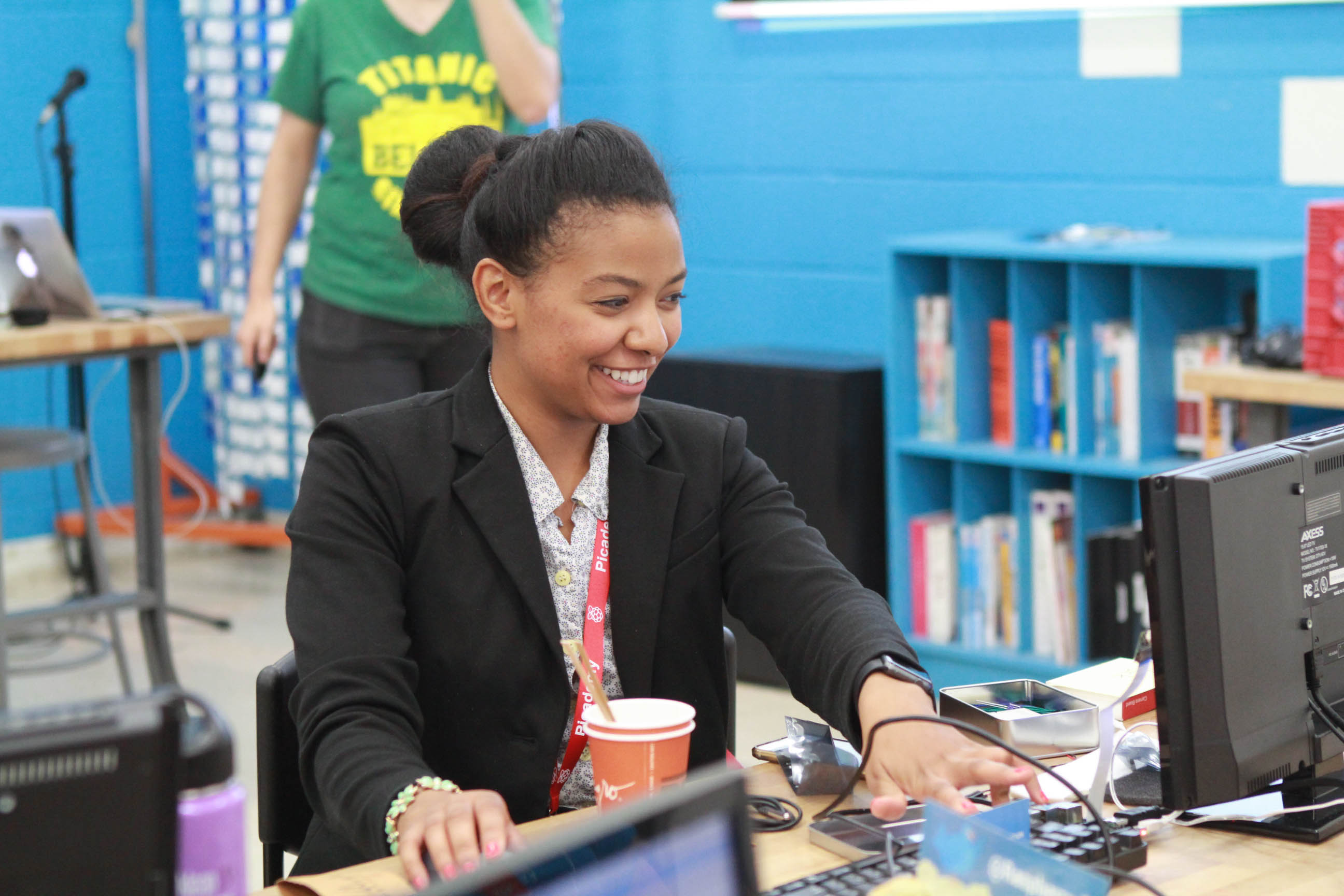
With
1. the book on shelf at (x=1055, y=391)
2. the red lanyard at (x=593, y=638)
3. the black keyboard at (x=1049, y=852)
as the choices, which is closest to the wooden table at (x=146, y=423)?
the book on shelf at (x=1055, y=391)

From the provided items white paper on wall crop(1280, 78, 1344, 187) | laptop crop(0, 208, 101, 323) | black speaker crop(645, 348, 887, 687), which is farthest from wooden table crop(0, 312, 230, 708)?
white paper on wall crop(1280, 78, 1344, 187)

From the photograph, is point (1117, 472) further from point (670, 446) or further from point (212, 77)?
point (212, 77)

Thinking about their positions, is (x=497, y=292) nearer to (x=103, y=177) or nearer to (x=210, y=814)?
(x=210, y=814)

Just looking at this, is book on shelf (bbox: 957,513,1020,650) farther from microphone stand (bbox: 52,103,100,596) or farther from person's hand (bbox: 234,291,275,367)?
microphone stand (bbox: 52,103,100,596)

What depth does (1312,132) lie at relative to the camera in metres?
3.33

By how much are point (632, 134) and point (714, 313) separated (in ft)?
9.59

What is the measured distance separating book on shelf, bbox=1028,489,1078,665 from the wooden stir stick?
2.42 meters

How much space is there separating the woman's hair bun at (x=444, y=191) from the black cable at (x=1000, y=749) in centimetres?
68

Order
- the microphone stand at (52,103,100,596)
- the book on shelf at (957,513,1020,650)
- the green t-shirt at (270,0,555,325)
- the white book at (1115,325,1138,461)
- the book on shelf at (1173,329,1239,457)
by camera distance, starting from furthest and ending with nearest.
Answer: the microphone stand at (52,103,100,596), the book on shelf at (957,513,1020,650), the white book at (1115,325,1138,461), the book on shelf at (1173,329,1239,457), the green t-shirt at (270,0,555,325)

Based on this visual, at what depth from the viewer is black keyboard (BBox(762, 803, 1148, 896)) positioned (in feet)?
3.67

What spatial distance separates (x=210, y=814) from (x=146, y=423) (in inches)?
117

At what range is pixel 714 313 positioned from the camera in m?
4.51

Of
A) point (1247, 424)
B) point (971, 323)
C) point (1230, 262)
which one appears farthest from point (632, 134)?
point (971, 323)

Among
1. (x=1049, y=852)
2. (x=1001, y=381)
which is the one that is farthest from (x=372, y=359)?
(x=1049, y=852)
